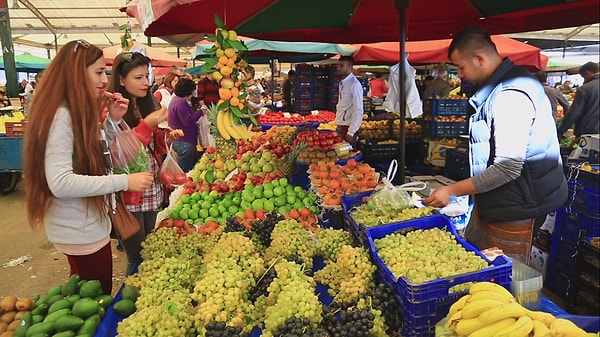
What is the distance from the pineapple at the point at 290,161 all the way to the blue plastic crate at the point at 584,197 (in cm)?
277

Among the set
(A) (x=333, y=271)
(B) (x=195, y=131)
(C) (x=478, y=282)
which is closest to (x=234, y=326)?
(A) (x=333, y=271)

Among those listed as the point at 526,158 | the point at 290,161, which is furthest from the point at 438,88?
the point at 526,158

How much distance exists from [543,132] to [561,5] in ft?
6.46

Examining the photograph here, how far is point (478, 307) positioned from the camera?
1327 millimetres

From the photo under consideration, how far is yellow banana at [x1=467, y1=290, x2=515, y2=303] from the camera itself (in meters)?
1.38

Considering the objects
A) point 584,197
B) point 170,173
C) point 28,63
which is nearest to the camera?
point 170,173

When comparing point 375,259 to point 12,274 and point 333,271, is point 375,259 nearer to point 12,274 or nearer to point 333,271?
point 333,271

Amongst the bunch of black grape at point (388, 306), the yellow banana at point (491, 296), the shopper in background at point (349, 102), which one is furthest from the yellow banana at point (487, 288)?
the shopper in background at point (349, 102)

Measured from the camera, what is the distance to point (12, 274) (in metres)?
4.76

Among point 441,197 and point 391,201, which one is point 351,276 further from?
point 441,197

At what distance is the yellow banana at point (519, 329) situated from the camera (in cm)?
121

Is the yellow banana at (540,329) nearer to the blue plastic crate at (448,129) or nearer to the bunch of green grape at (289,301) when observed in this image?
the bunch of green grape at (289,301)

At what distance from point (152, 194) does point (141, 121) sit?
0.68m

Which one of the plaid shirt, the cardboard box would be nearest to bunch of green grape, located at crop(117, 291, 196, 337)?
the plaid shirt
